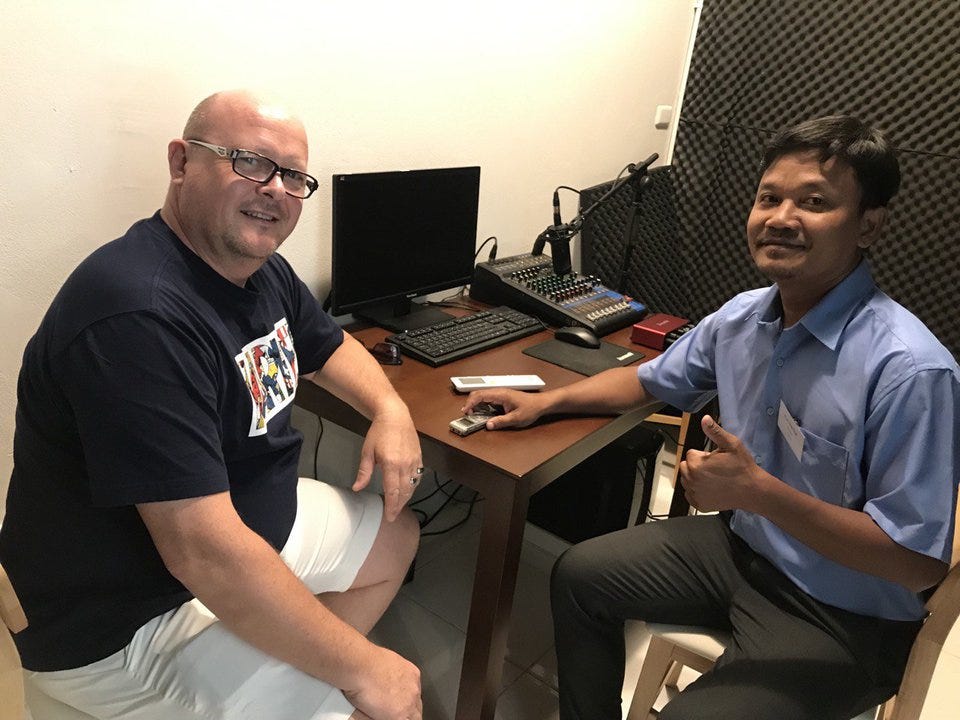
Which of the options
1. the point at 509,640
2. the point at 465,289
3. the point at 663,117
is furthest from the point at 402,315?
the point at 663,117

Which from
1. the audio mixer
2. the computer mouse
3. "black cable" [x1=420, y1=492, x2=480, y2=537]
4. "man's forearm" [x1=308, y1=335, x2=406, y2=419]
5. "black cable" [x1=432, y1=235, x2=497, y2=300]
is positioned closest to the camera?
"man's forearm" [x1=308, y1=335, x2=406, y2=419]

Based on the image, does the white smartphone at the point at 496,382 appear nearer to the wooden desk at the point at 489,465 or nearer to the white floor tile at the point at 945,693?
the wooden desk at the point at 489,465

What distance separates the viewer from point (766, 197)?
4.79 feet

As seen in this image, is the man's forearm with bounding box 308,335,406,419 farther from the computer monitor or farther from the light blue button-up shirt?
the light blue button-up shirt

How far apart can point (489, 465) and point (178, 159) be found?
742mm

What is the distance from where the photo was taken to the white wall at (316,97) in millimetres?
1357

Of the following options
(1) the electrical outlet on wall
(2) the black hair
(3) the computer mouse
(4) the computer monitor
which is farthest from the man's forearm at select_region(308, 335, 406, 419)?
(1) the electrical outlet on wall

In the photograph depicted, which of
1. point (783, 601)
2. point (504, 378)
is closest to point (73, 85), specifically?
point (504, 378)

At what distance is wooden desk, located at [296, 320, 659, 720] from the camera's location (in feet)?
4.56

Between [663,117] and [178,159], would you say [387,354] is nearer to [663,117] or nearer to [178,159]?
[178,159]

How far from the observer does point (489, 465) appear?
4.55 ft

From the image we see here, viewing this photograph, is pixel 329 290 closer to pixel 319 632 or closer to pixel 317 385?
pixel 317 385

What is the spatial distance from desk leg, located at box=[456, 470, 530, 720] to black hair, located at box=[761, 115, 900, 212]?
82cm

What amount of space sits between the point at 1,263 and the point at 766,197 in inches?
56.7
